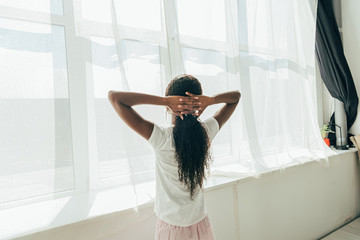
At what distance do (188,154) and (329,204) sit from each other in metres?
2.03

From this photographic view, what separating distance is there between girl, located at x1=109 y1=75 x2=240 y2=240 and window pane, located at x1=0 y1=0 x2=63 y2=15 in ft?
1.74

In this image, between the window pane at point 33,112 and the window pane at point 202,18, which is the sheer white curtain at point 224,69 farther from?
the window pane at point 33,112

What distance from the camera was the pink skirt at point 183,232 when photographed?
989 millimetres

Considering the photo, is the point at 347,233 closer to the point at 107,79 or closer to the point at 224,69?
the point at 224,69

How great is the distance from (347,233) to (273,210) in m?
0.97

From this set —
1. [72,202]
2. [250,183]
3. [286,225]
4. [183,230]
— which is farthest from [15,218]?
[286,225]

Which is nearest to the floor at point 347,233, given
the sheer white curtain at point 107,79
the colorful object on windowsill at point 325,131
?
the colorful object on windowsill at point 325,131

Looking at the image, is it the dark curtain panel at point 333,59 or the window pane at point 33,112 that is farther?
the dark curtain panel at point 333,59

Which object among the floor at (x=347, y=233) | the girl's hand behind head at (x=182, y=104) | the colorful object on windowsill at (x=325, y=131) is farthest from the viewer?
the colorful object on windowsill at (x=325, y=131)

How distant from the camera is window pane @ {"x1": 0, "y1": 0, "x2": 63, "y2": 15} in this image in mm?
1021

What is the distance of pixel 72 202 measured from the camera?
46.4 inches

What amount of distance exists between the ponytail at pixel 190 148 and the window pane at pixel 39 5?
77 centimetres

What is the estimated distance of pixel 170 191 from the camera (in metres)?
1.01

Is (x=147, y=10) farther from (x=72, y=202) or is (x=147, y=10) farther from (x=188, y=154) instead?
(x=72, y=202)
